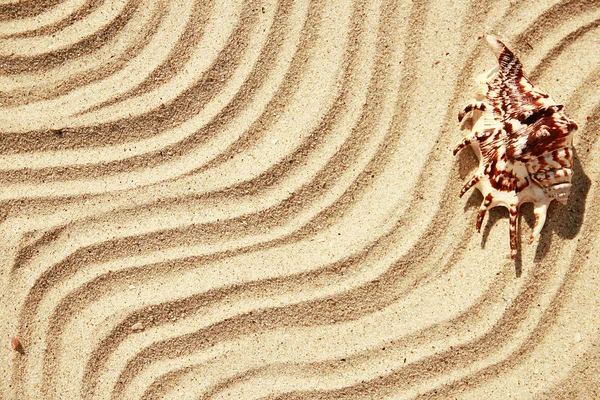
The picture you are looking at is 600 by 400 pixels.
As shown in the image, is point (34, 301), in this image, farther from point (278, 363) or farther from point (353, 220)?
point (353, 220)

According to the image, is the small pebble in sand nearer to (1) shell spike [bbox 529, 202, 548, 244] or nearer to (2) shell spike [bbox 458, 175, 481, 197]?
(2) shell spike [bbox 458, 175, 481, 197]

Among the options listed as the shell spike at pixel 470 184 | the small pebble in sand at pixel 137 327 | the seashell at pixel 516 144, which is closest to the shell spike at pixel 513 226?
the seashell at pixel 516 144

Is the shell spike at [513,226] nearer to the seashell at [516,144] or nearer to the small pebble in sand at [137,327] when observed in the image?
the seashell at [516,144]

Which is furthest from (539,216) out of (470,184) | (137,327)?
(137,327)

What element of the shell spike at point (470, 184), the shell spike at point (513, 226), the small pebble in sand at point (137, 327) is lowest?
the shell spike at point (513, 226)

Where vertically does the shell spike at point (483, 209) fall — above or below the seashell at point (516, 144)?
below

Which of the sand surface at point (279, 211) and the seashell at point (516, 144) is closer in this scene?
the seashell at point (516, 144)

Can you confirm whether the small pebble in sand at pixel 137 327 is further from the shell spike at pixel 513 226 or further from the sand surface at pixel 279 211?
the shell spike at pixel 513 226

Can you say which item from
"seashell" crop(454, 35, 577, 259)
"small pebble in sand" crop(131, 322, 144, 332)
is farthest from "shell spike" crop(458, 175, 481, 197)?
"small pebble in sand" crop(131, 322, 144, 332)
